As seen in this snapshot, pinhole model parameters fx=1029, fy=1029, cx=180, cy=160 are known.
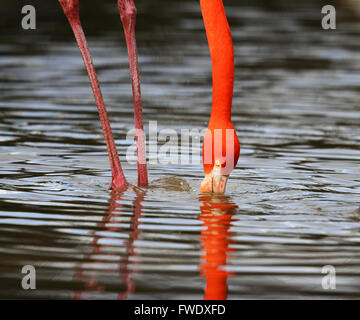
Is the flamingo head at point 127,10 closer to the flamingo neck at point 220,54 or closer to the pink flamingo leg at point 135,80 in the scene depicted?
the pink flamingo leg at point 135,80

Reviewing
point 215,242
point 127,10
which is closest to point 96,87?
point 127,10

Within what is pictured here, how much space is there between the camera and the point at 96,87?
261 inches

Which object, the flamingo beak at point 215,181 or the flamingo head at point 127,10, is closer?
the flamingo beak at point 215,181

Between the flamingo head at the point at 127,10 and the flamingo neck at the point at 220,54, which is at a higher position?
the flamingo head at the point at 127,10

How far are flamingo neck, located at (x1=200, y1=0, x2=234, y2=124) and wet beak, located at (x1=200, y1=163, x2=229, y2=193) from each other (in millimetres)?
318

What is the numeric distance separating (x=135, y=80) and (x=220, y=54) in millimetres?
849

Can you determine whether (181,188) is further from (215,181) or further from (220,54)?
(220,54)

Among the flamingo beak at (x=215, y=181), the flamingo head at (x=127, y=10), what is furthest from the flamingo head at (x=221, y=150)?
the flamingo head at (x=127, y=10)

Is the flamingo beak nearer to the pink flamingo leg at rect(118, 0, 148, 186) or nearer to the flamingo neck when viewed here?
the flamingo neck

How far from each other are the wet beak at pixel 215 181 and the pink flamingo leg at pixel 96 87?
2.18 ft

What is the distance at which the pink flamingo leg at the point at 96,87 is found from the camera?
663 centimetres

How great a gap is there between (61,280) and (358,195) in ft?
8.70

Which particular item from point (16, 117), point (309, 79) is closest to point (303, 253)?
point (16, 117)

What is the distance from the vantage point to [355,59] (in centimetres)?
1567
